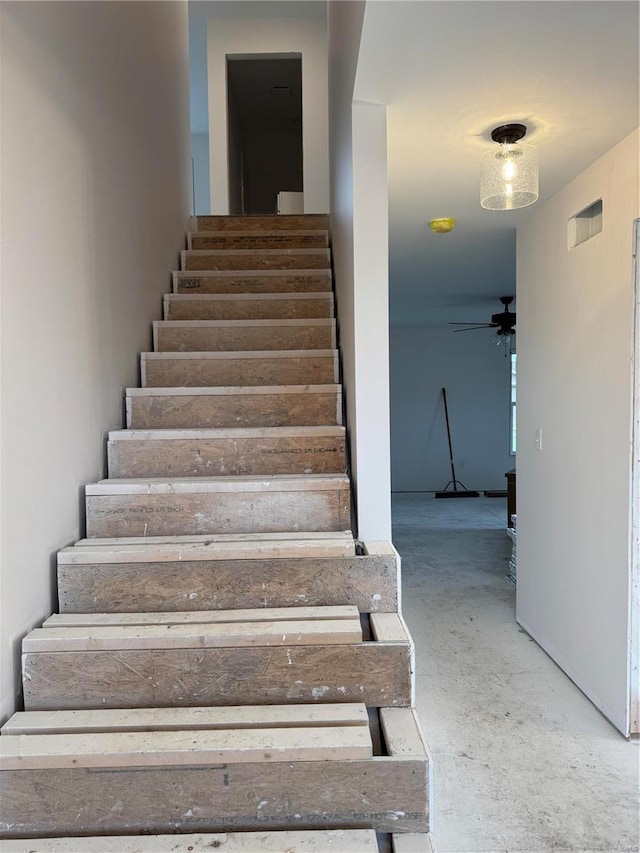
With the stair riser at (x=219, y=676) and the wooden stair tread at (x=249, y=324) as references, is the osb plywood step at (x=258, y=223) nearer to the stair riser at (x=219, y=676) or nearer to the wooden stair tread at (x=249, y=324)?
the wooden stair tread at (x=249, y=324)

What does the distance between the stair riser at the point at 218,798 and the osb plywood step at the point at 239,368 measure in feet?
5.61

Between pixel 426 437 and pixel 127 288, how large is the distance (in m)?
6.61

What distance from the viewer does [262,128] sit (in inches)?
323

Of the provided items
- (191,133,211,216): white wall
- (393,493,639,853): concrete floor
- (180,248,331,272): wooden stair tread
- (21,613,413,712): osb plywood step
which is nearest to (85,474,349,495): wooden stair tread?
(21,613,413,712): osb plywood step

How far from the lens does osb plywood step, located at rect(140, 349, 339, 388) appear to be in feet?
8.86

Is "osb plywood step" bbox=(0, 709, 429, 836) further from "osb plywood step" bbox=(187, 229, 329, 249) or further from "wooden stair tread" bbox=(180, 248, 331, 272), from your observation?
"osb plywood step" bbox=(187, 229, 329, 249)

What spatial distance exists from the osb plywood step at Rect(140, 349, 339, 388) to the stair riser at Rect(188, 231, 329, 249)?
143cm

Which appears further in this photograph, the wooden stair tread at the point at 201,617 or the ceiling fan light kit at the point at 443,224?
the ceiling fan light kit at the point at 443,224

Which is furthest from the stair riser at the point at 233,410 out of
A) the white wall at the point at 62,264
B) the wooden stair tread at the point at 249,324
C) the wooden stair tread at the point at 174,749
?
the wooden stair tread at the point at 174,749

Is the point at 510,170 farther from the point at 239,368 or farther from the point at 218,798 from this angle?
the point at 218,798

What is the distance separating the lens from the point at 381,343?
6.53ft

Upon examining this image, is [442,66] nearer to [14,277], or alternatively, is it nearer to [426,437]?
[14,277]

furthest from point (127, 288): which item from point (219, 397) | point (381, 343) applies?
point (381, 343)

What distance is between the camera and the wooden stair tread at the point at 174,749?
136cm
